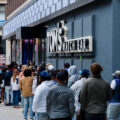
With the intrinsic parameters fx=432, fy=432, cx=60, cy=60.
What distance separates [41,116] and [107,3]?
8.93 metres

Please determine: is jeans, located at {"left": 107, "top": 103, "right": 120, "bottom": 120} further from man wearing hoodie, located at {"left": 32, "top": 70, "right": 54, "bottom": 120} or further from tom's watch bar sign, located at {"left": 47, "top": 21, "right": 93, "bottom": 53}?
tom's watch bar sign, located at {"left": 47, "top": 21, "right": 93, "bottom": 53}

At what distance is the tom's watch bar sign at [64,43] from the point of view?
1932 cm

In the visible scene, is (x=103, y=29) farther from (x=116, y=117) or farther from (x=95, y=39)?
(x=116, y=117)

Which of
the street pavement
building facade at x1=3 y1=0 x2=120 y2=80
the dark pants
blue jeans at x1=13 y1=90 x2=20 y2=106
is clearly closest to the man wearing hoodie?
the dark pants

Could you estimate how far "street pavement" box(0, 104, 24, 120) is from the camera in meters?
14.8

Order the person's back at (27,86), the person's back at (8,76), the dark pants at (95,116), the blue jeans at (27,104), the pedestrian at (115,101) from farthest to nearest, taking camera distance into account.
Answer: the person's back at (8,76)
the blue jeans at (27,104)
the person's back at (27,86)
the pedestrian at (115,101)
the dark pants at (95,116)

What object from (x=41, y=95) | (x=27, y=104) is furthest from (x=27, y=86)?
(x=41, y=95)

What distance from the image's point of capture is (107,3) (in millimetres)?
17016

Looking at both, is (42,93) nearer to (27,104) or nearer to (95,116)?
(95,116)

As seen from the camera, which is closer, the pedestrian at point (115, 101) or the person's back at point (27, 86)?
the pedestrian at point (115, 101)

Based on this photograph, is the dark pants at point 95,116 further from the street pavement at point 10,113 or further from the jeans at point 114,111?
the street pavement at point 10,113

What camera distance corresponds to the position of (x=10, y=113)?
1623cm

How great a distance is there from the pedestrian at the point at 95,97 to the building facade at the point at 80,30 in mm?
8370

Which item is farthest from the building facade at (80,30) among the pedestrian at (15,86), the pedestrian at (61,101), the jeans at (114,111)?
the pedestrian at (61,101)
